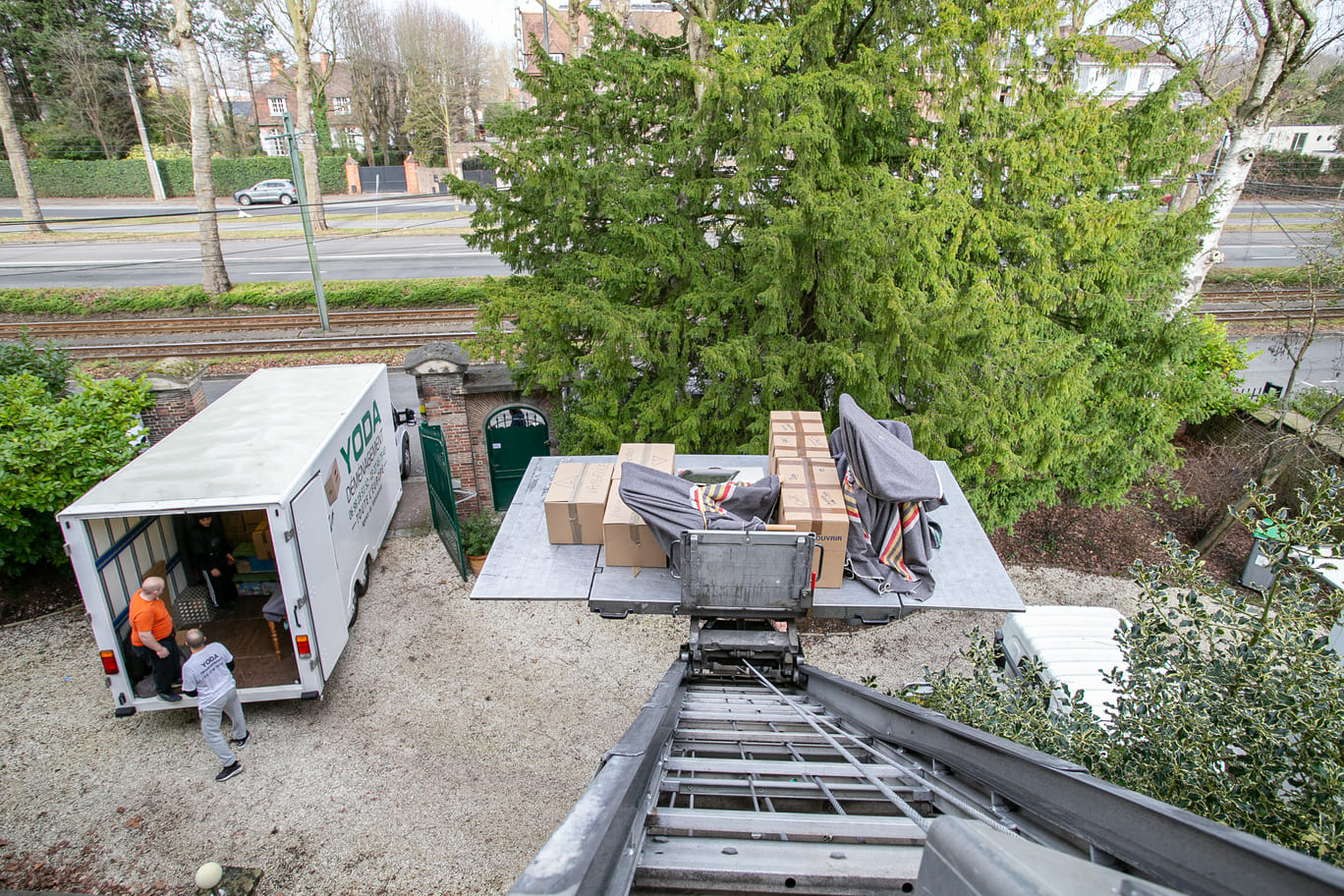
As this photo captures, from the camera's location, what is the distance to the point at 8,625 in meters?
10.6

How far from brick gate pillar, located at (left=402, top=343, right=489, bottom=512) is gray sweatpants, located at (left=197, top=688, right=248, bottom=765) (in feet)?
17.1

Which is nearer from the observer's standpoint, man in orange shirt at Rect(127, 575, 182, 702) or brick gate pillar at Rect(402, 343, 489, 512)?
man in orange shirt at Rect(127, 575, 182, 702)

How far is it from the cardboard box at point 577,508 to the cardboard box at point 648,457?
25cm

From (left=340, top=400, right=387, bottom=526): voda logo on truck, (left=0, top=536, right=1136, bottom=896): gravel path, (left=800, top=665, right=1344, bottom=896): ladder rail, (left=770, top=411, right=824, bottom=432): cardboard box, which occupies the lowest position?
(left=0, top=536, right=1136, bottom=896): gravel path

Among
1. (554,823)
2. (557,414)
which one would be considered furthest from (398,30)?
(554,823)

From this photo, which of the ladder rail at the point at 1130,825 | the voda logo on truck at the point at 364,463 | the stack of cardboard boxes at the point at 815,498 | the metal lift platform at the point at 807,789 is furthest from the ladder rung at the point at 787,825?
the voda logo on truck at the point at 364,463

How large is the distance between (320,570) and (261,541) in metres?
2.11

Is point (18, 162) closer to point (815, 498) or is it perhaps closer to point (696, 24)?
point (696, 24)

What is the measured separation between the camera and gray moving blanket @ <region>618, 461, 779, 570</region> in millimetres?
6246

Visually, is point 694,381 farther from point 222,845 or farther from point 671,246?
point 222,845

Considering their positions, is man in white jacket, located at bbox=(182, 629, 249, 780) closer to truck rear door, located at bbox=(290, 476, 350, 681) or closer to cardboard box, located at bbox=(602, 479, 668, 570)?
truck rear door, located at bbox=(290, 476, 350, 681)

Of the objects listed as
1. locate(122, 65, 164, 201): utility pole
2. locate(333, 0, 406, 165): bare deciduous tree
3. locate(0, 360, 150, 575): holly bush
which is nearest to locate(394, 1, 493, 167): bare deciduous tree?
locate(333, 0, 406, 165): bare deciduous tree

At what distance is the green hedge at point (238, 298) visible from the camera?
23.8 metres

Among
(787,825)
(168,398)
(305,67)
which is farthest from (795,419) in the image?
(305,67)
